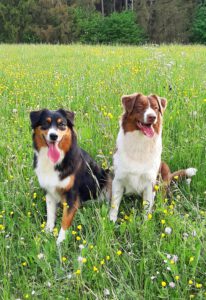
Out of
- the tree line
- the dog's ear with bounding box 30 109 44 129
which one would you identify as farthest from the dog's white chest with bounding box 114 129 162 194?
the tree line

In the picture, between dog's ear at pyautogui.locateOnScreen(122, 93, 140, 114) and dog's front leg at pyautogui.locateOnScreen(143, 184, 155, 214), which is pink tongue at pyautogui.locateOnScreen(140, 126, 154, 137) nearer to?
dog's ear at pyautogui.locateOnScreen(122, 93, 140, 114)

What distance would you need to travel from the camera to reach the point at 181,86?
19.4 feet

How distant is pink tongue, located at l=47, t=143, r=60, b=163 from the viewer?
3352 mm

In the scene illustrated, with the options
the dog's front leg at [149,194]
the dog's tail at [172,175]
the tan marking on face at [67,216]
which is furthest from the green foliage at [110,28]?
the tan marking on face at [67,216]

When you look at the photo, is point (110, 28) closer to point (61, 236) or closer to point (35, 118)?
point (35, 118)

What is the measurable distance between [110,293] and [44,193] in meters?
1.50

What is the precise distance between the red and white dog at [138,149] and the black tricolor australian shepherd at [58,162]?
29cm

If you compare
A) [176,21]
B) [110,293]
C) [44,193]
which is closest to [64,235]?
[44,193]

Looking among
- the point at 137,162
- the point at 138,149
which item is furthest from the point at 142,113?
the point at 137,162

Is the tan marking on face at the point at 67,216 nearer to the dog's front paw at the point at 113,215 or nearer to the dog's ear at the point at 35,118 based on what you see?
the dog's front paw at the point at 113,215

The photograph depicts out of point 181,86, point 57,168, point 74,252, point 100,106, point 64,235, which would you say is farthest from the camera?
point 181,86

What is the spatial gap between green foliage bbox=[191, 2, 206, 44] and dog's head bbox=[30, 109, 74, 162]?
3795 centimetres

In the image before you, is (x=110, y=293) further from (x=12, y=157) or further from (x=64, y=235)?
(x=12, y=157)

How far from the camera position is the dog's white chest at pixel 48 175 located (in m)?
3.47
